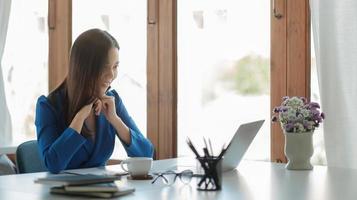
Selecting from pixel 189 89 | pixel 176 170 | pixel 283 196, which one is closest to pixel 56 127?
pixel 176 170

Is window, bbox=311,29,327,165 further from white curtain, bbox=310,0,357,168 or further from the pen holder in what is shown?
the pen holder

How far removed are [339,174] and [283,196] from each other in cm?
62

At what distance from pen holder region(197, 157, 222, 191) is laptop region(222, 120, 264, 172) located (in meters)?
0.36

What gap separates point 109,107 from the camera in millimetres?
2449

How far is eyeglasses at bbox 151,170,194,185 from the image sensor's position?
6.23 ft

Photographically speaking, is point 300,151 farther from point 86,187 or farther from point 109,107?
point 86,187

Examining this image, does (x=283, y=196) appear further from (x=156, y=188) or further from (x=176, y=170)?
(x=176, y=170)

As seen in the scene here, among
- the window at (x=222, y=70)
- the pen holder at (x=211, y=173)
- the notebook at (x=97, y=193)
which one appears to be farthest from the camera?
the window at (x=222, y=70)

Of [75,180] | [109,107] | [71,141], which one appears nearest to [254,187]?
[75,180]

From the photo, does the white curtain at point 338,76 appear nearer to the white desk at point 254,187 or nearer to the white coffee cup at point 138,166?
the white desk at point 254,187

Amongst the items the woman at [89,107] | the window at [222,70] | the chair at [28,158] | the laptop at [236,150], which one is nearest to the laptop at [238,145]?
the laptop at [236,150]

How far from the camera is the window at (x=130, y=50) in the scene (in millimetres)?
3680

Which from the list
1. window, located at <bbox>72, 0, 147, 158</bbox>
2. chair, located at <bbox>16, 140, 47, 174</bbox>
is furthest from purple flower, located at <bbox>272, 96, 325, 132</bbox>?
window, located at <bbox>72, 0, 147, 158</bbox>

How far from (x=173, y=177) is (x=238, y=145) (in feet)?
1.07
